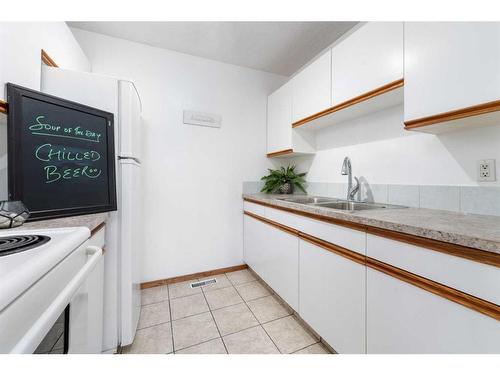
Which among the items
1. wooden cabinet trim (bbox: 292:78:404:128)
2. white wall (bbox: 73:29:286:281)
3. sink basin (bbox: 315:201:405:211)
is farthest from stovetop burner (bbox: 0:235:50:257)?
wooden cabinet trim (bbox: 292:78:404:128)

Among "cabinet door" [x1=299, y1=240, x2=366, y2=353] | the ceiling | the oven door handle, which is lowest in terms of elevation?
"cabinet door" [x1=299, y1=240, x2=366, y2=353]

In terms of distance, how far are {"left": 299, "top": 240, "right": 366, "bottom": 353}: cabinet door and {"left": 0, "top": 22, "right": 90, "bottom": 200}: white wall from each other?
1.77 metres

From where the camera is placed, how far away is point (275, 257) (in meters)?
1.82

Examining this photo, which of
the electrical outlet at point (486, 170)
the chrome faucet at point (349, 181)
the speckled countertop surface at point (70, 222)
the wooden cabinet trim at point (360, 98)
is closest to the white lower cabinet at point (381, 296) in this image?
the chrome faucet at point (349, 181)

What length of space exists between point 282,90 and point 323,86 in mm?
674

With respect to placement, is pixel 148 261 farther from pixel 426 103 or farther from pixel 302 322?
pixel 426 103

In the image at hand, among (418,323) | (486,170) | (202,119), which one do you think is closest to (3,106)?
(202,119)

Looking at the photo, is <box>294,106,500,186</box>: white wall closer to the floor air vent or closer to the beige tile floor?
the beige tile floor

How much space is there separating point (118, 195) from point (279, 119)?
69.4 inches

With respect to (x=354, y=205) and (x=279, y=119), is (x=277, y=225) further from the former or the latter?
(x=279, y=119)

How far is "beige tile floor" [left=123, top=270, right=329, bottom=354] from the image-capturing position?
1.35m

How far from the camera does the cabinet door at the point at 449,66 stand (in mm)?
859

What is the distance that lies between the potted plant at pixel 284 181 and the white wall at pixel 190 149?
0.76 ft

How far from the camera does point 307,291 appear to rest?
142cm
